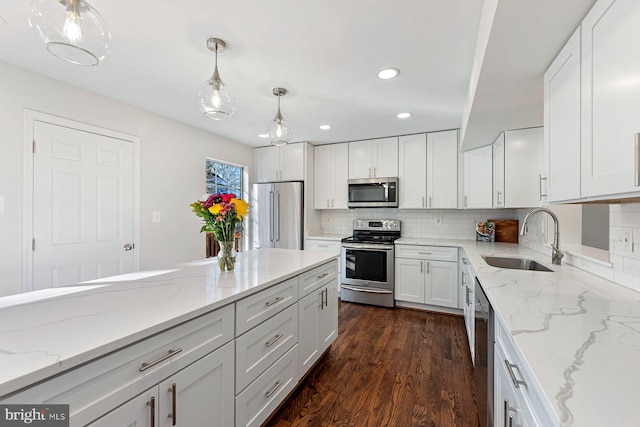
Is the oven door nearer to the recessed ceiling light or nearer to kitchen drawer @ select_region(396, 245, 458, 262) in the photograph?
kitchen drawer @ select_region(396, 245, 458, 262)

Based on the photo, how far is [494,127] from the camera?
254 cm

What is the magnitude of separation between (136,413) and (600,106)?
1.97 m

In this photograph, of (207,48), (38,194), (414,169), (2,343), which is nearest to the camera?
(2,343)

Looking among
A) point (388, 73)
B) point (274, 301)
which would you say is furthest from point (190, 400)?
point (388, 73)

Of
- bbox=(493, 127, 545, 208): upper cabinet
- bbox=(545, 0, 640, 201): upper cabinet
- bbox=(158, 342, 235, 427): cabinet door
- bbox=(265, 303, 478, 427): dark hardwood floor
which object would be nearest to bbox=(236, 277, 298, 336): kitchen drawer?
bbox=(158, 342, 235, 427): cabinet door

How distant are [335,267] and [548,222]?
189cm

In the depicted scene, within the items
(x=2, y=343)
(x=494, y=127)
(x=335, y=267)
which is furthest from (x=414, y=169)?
(x=2, y=343)

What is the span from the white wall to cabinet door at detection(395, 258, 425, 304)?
2663 millimetres

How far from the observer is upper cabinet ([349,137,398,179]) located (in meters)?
3.92

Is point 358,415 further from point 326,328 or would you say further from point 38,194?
point 38,194

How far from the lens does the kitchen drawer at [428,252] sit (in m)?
3.31

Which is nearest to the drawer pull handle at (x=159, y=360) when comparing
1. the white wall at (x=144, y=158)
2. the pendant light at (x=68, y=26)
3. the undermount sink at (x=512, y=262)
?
the pendant light at (x=68, y=26)

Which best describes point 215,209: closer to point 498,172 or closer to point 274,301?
point 274,301

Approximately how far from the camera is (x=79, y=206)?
8.04 ft
